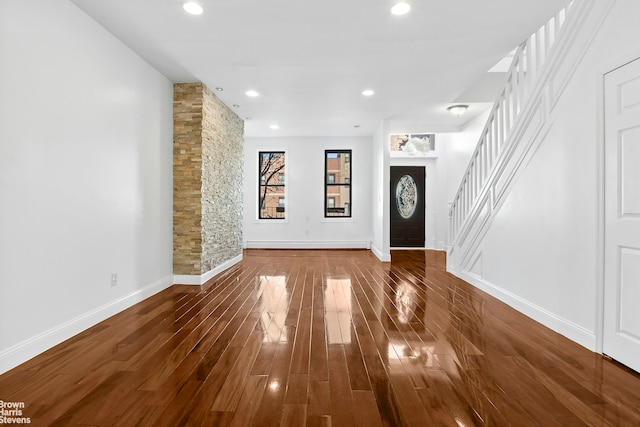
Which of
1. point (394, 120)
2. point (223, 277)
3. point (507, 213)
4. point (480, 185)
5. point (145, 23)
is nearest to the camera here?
point (145, 23)

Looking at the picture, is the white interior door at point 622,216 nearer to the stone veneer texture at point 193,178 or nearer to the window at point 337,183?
the stone veneer texture at point 193,178

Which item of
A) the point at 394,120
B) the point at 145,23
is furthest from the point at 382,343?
the point at 394,120

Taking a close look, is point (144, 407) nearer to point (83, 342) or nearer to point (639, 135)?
point (83, 342)

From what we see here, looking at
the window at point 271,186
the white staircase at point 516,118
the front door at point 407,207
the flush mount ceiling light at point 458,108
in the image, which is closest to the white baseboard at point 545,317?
the white staircase at point 516,118

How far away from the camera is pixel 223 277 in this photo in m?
4.88

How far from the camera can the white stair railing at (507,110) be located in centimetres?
300

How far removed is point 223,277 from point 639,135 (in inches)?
185

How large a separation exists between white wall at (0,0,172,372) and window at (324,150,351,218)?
5018mm

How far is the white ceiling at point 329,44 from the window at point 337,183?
2.96m

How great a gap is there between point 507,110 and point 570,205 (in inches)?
59.7

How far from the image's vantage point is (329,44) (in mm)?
3400

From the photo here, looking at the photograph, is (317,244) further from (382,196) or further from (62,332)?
(62,332)

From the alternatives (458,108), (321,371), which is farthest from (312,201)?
(321,371)

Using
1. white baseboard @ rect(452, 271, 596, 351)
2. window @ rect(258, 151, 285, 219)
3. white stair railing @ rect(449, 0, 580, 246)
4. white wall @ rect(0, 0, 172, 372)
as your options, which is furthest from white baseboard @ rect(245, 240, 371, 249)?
white wall @ rect(0, 0, 172, 372)
